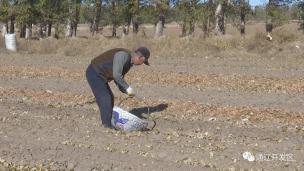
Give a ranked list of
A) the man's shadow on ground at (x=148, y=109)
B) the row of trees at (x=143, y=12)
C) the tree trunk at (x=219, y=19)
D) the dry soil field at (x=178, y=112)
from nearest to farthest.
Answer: the dry soil field at (x=178, y=112), the man's shadow on ground at (x=148, y=109), the tree trunk at (x=219, y=19), the row of trees at (x=143, y=12)

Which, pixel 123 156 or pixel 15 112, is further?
pixel 15 112

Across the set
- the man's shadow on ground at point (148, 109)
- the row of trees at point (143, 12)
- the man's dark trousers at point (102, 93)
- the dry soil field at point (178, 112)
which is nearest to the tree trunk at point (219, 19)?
the row of trees at point (143, 12)

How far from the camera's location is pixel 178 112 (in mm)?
13758

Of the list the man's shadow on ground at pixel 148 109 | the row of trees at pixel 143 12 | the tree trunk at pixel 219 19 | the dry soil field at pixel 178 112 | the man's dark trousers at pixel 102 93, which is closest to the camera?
the dry soil field at pixel 178 112

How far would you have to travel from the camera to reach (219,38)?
1125 inches

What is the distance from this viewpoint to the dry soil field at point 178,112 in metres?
9.12

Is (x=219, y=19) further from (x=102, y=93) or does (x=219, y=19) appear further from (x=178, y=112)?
(x=102, y=93)

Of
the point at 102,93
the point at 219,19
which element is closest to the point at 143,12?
the point at 219,19

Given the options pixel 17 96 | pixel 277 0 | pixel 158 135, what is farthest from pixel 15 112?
pixel 277 0

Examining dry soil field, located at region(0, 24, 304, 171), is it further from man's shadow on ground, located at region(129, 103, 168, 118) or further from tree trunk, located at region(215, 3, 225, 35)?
tree trunk, located at region(215, 3, 225, 35)

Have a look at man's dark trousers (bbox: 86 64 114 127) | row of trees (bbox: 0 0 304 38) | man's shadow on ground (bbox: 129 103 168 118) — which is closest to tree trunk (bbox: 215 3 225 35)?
row of trees (bbox: 0 0 304 38)

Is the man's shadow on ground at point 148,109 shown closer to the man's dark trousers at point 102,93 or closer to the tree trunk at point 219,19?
the man's dark trousers at point 102,93

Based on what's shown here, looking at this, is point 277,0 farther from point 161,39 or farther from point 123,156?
point 123,156

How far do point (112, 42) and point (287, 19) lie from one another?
58.7ft
